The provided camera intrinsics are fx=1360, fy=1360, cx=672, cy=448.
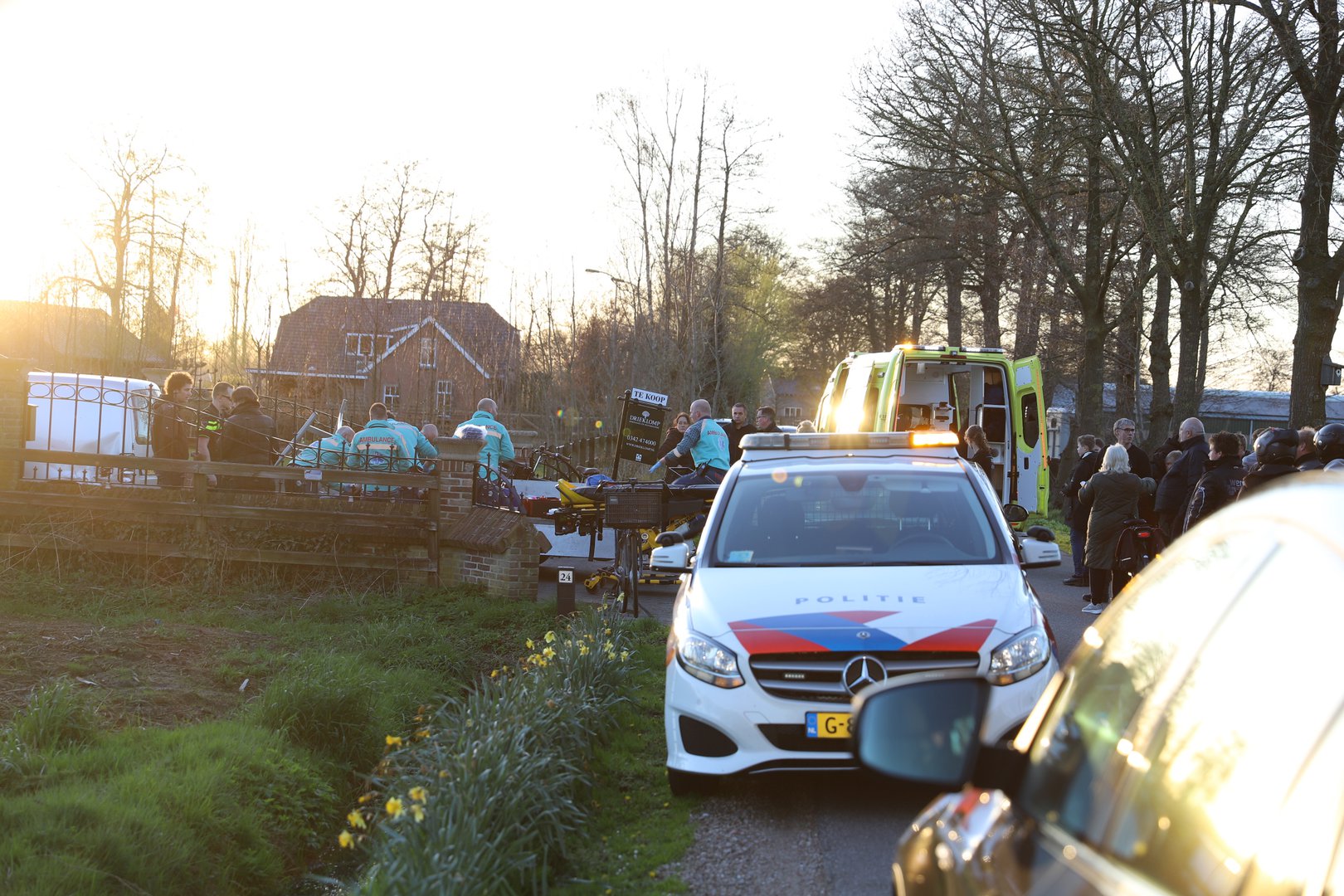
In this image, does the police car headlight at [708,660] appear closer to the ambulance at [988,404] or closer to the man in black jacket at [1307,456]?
the man in black jacket at [1307,456]

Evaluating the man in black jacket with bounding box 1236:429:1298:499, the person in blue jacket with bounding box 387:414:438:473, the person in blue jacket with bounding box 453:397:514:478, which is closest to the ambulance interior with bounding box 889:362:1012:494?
the person in blue jacket with bounding box 453:397:514:478

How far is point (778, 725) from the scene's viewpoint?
6.17m

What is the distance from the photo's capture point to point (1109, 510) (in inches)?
511

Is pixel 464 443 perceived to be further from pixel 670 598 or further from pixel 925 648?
pixel 925 648

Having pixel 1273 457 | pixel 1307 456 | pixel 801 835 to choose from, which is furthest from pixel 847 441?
pixel 1307 456

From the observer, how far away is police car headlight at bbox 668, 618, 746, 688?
247 inches

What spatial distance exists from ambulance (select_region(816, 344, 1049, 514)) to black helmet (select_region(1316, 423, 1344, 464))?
854 centimetres

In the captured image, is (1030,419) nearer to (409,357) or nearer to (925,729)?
(925,729)

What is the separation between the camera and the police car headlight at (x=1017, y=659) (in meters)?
6.18

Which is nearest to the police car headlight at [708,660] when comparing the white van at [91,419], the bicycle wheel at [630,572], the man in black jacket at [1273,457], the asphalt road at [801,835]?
the asphalt road at [801,835]

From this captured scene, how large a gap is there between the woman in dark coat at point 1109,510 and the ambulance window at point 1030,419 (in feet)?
16.6

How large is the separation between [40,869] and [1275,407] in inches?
2875

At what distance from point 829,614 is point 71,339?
35.4 metres

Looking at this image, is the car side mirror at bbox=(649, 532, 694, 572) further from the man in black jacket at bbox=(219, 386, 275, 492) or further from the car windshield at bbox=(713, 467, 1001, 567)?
the man in black jacket at bbox=(219, 386, 275, 492)
